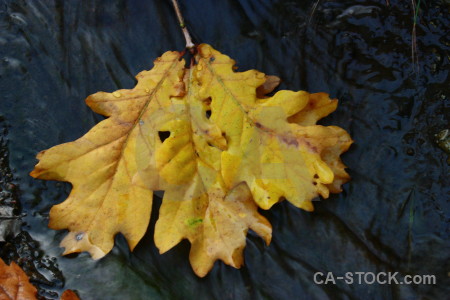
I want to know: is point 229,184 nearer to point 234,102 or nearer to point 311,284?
point 234,102

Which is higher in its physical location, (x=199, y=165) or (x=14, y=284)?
(x=199, y=165)

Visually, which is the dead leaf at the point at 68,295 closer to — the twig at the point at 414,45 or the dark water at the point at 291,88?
the dark water at the point at 291,88

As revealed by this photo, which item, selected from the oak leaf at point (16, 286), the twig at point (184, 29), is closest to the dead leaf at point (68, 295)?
the oak leaf at point (16, 286)

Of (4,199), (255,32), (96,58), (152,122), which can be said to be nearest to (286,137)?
(152,122)

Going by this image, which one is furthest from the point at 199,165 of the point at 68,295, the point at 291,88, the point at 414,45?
the point at 414,45

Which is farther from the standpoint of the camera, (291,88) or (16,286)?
(291,88)

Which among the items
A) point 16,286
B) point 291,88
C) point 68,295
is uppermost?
point 291,88

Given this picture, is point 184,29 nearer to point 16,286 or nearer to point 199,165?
point 199,165
